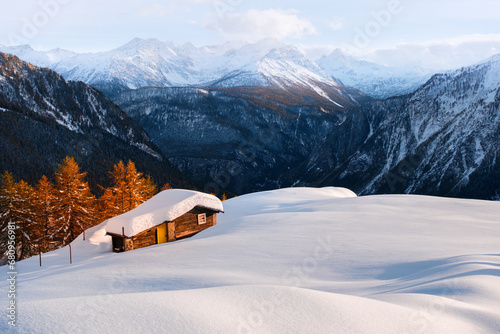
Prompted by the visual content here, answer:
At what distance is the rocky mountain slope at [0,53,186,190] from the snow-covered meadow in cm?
9269

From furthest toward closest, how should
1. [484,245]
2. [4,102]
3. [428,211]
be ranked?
[4,102] < [428,211] < [484,245]

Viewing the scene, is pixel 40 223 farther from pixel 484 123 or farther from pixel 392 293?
pixel 484 123

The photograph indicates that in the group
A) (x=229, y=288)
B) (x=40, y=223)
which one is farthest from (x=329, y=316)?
(x=40, y=223)

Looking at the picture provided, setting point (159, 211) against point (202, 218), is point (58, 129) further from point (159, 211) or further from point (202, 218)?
point (159, 211)

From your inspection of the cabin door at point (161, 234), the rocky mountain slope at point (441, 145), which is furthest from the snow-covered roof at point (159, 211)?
the rocky mountain slope at point (441, 145)

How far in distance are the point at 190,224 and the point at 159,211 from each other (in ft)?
8.87

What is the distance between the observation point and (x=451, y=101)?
126 m

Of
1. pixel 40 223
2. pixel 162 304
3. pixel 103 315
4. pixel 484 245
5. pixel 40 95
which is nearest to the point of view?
pixel 103 315

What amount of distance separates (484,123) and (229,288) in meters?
117

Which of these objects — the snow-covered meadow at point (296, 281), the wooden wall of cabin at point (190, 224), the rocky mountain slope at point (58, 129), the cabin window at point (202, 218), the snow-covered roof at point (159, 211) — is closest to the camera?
the snow-covered meadow at point (296, 281)

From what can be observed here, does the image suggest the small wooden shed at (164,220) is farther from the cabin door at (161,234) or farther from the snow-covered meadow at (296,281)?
the snow-covered meadow at (296,281)

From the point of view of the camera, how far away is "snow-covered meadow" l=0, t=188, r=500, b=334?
275 inches

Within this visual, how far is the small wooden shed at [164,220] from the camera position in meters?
23.2

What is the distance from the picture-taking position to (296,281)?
12.2m
